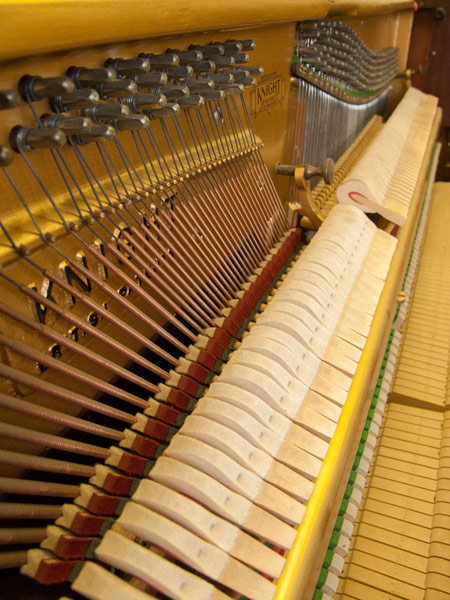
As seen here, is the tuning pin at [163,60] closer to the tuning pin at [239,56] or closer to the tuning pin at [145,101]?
the tuning pin at [145,101]

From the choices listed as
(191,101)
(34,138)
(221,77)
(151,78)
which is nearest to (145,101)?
(151,78)

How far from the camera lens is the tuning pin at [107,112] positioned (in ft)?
3.02

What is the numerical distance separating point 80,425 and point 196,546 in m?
0.30

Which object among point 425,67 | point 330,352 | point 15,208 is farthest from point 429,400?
point 425,67

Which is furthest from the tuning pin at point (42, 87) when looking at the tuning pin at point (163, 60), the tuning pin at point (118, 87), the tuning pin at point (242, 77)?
the tuning pin at point (242, 77)

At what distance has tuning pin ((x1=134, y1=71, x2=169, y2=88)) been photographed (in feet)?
3.48

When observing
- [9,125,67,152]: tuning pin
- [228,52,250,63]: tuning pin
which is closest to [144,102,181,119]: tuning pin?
[9,125,67,152]: tuning pin

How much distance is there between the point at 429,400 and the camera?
1.90 meters

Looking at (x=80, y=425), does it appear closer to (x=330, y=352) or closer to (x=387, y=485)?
(x=330, y=352)

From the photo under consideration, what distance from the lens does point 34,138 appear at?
0.82m

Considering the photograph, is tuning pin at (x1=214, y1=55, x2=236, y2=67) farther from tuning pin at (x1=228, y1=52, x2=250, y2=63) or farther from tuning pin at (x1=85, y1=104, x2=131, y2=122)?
tuning pin at (x1=85, y1=104, x2=131, y2=122)

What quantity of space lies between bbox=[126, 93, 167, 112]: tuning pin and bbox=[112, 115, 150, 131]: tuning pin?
2.2 inches

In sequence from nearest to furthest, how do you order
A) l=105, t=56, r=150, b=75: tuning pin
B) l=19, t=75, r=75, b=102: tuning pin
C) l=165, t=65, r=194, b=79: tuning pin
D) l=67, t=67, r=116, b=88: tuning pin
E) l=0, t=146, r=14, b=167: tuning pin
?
1. l=0, t=146, r=14, b=167: tuning pin
2. l=19, t=75, r=75, b=102: tuning pin
3. l=67, t=67, r=116, b=88: tuning pin
4. l=105, t=56, r=150, b=75: tuning pin
5. l=165, t=65, r=194, b=79: tuning pin

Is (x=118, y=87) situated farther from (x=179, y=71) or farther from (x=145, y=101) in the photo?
(x=179, y=71)
